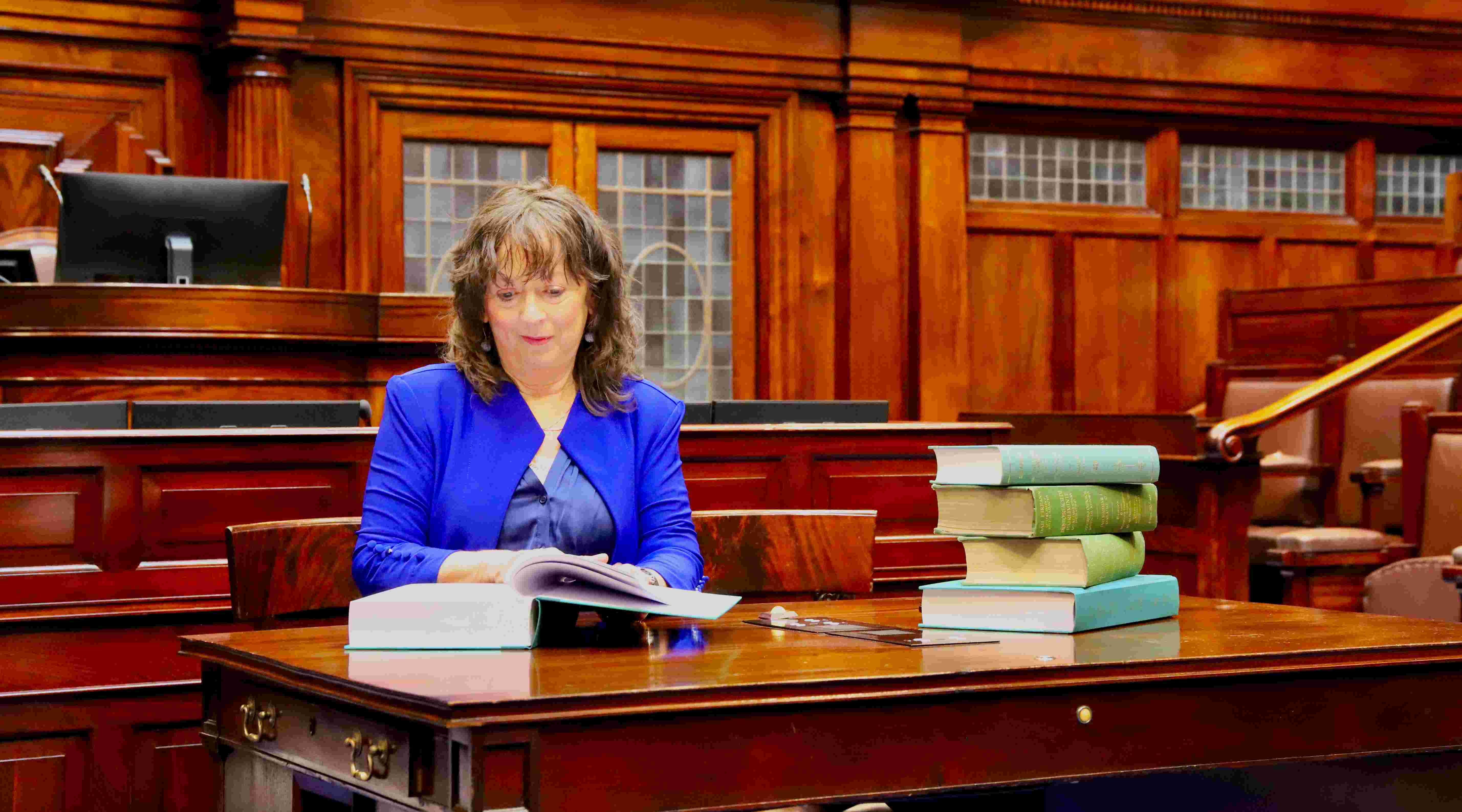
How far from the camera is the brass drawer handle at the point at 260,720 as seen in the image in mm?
1414

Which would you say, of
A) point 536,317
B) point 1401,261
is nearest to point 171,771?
point 536,317

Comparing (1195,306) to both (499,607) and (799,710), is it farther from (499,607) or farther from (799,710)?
(799,710)

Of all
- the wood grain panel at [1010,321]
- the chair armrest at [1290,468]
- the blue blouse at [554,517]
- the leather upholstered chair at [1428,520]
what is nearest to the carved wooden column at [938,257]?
the wood grain panel at [1010,321]

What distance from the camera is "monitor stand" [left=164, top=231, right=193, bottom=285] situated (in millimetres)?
4957

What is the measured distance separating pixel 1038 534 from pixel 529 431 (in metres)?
0.68

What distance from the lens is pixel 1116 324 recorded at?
7.94 meters

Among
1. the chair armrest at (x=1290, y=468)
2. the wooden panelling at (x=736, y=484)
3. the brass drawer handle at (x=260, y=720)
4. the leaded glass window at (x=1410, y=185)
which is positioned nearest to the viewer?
the brass drawer handle at (x=260, y=720)

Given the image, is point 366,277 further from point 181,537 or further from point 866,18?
point 181,537

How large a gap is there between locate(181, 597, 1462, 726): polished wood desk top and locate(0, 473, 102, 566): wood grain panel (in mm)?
1692

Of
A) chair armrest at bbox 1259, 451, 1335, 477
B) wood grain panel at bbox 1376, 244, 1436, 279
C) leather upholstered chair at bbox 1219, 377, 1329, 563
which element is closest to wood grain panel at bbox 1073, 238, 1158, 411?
leather upholstered chair at bbox 1219, 377, 1329, 563

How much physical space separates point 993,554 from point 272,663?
2.41 ft

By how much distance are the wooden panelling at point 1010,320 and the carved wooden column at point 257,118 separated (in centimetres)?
330

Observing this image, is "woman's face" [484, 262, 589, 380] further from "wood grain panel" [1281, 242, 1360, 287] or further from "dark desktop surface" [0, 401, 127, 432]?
"wood grain panel" [1281, 242, 1360, 287]

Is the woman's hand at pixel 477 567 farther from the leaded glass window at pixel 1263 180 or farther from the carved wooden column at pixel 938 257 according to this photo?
the leaded glass window at pixel 1263 180
